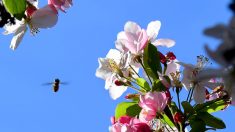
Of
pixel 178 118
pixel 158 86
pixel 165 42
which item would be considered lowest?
pixel 178 118

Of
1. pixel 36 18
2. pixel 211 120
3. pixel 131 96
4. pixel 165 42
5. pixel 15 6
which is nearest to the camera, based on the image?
pixel 15 6

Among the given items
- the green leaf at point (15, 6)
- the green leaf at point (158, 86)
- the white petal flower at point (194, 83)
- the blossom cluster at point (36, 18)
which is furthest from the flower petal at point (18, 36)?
the white petal flower at point (194, 83)

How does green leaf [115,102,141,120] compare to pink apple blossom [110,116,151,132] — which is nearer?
pink apple blossom [110,116,151,132]

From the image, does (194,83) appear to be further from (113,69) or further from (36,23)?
(36,23)

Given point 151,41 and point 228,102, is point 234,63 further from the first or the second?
point 151,41

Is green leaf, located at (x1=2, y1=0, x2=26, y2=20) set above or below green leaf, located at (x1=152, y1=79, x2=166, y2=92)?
below

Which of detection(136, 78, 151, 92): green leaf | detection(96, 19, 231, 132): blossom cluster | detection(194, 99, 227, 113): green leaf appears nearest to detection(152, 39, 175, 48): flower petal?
detection(96, 19, 231, 132): blossom cluster

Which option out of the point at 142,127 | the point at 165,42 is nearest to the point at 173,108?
the point at 142,127

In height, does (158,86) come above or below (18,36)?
below

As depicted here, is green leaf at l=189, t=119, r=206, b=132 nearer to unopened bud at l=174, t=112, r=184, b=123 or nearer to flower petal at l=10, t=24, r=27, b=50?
unopened bud at l=174, t=112, r=184, b=123
